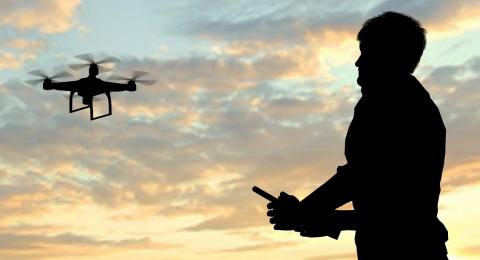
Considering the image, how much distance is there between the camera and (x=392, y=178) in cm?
418

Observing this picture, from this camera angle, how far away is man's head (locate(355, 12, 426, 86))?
14.5 ft

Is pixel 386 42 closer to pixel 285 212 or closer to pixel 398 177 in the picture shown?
pixel 398 177

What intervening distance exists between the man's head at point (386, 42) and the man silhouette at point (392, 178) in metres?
0.11

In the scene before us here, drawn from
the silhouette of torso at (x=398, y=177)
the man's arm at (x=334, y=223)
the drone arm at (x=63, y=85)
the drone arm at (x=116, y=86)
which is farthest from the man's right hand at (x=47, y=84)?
the silhouette of torso at (x=398, y=177)

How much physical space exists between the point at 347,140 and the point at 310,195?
39 cm

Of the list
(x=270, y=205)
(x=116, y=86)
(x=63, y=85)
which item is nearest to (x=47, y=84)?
(x=63, y=85)

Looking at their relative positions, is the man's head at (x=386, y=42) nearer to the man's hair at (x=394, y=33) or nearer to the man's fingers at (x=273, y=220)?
the man's hair at (x=394, y=33)

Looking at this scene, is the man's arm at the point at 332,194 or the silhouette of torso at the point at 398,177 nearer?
the silhouette of torso at the point at 398,177

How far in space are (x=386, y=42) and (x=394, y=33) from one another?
68mm

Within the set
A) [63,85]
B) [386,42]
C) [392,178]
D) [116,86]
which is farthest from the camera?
[116,86]

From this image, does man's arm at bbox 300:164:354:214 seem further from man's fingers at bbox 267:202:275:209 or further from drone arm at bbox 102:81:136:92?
drone arm at bbox 102:81:136:92

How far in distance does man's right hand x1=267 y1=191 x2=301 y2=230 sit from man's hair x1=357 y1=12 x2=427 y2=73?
39.8 inches

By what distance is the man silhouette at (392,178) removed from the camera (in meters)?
4.18

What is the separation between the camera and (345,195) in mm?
4316
